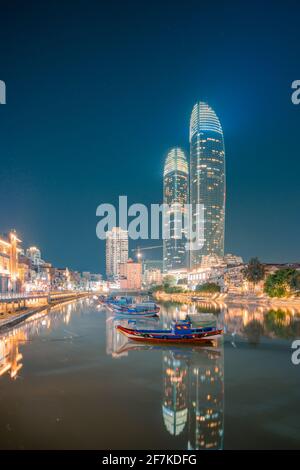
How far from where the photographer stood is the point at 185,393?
17250 millimetres

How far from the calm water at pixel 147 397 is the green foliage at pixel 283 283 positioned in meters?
53.1

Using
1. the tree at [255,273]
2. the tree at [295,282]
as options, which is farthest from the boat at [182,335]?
the tree at [255,273]

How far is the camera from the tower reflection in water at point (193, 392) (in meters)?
13.0

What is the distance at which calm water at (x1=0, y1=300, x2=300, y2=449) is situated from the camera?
40.7 feet

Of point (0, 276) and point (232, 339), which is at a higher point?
point (0, 276)

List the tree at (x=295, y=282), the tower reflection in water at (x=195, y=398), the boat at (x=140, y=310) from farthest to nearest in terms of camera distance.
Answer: the tree at (x=295, y=282) → the boat at (x=140, y=310) → the tower reflection in water at (x=195, y=398)

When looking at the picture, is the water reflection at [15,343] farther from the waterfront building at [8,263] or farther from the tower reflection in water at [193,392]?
the waterfront building at [8,263]

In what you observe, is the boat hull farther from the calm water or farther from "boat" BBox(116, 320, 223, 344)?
the calm water

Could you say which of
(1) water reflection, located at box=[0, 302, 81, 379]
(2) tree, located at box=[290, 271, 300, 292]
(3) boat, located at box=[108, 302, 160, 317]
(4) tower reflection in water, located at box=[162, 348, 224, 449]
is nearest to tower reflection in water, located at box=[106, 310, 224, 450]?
(4) tower reflection in water, located at box=[162, 348, 224, 449]

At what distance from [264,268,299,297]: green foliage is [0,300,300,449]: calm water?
2089 inches

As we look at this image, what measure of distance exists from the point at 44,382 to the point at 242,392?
32.9ft
